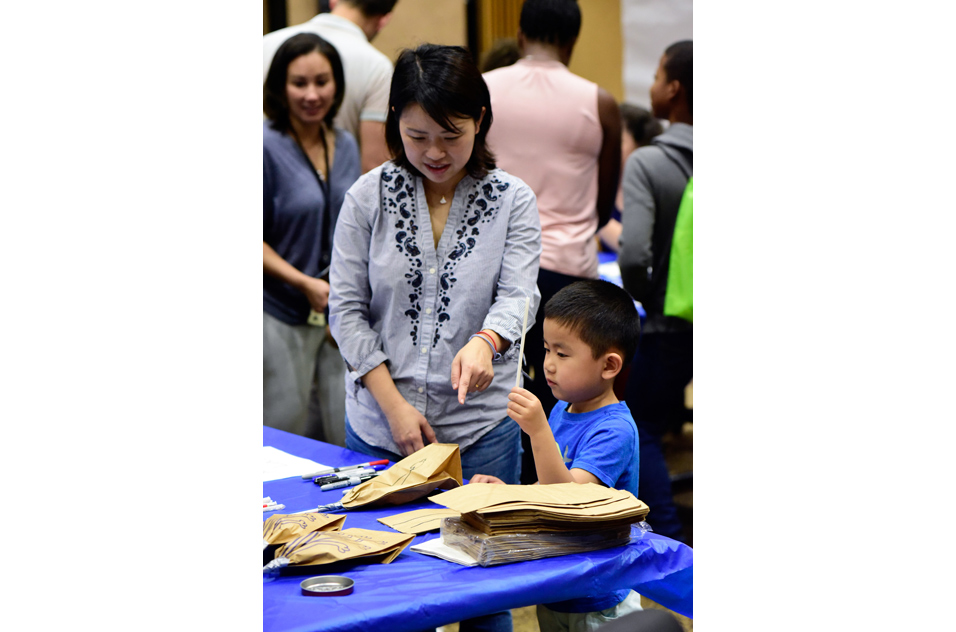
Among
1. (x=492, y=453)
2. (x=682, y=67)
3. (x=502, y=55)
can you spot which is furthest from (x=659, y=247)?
(x=492, y=453)

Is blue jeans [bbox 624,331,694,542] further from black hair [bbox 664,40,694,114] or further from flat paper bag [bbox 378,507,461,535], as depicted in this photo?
flat paper bag [bbox 378,507,461,535]

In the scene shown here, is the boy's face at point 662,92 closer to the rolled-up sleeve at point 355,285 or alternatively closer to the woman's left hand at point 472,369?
the rolled-up sleeve at point 355,285

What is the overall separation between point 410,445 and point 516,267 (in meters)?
0.40

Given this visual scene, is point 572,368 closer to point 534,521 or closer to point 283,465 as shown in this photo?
point 534,521

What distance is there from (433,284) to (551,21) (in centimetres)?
119

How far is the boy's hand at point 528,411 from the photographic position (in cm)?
131

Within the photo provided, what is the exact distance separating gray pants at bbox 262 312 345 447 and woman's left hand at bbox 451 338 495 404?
1073mm

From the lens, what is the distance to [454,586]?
1093mm

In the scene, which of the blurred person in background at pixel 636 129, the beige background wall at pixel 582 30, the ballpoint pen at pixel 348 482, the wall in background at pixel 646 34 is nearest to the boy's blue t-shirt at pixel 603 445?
the ballpoint pen at pixel 348 482

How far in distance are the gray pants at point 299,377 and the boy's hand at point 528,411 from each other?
4.27 feet

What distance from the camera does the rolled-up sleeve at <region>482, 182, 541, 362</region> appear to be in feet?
5.41
